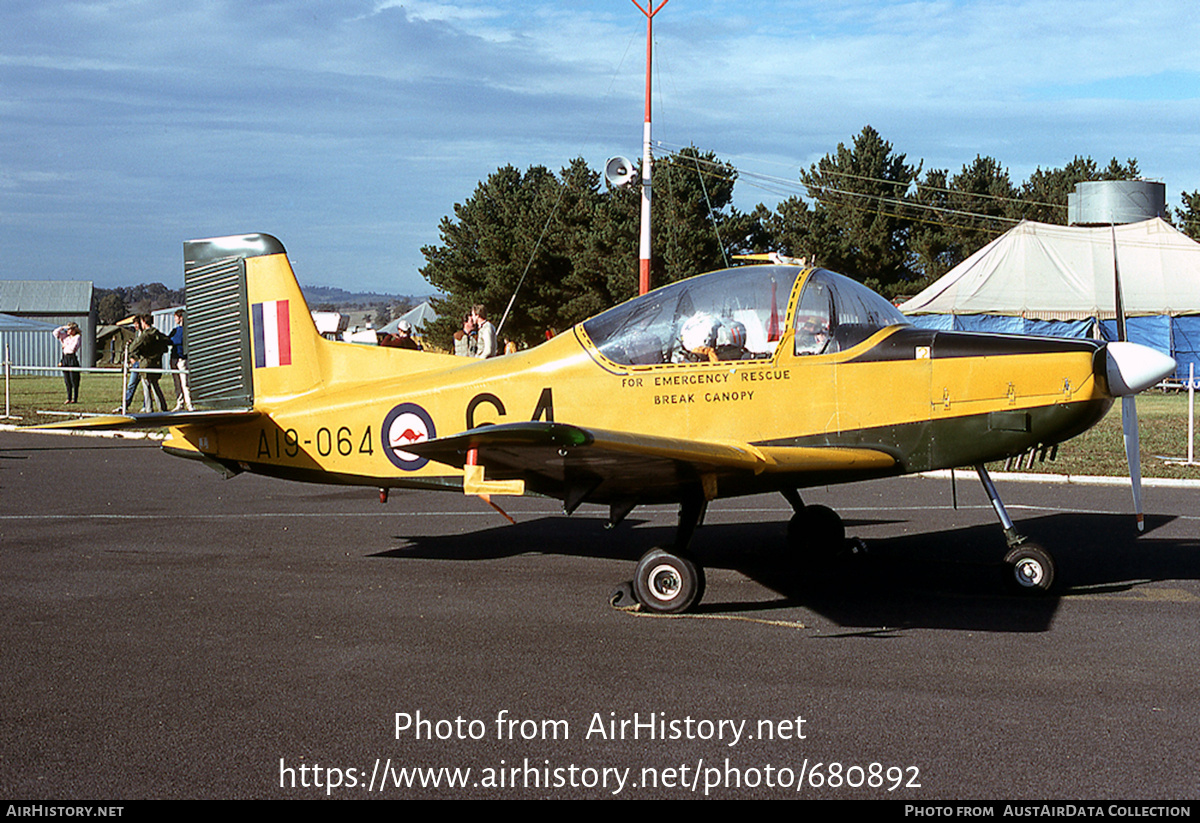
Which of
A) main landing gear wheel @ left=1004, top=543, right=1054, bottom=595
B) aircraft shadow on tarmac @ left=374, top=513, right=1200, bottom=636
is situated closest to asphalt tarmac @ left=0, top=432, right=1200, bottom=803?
aircraft shadow on tarmac @ left=374, top=513, right=1200, bottom=636

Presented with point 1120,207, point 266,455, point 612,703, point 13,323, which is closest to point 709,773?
point 612,703

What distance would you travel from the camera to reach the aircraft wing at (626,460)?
5.40m

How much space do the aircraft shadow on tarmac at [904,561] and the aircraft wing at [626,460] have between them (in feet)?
2.81

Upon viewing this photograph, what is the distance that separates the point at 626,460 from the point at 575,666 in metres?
1.19

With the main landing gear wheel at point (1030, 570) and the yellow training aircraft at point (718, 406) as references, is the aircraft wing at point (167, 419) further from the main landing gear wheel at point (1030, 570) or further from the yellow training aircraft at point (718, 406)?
the main landing gear wheel at point (1030, 570)

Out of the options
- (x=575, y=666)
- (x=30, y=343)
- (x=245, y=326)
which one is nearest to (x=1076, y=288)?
(x=245, y=326)

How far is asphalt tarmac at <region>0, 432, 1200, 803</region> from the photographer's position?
3965 mm

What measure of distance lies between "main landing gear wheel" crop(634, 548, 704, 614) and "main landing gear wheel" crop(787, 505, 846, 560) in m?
1.91

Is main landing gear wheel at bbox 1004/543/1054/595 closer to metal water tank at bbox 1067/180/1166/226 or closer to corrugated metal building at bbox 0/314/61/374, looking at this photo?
metal water tank at bbox 1067/180/1166/226

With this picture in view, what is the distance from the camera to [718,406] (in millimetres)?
6984

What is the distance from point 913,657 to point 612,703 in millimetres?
1730

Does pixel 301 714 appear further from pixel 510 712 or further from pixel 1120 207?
pixel 1120 207

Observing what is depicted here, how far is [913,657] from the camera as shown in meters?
5.50

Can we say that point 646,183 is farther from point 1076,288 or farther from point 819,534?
point 1076,288
